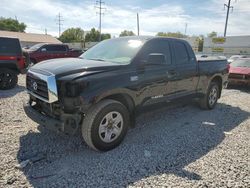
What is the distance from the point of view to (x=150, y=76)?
439 centimetres

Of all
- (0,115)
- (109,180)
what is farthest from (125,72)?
(0,115)

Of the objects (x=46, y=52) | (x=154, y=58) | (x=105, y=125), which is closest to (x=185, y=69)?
(x=154, y=58)

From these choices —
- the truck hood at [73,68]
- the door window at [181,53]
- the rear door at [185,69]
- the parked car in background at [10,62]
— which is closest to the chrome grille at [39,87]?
the truck hood at [73,68]

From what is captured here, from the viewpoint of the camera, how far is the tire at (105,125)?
358cm

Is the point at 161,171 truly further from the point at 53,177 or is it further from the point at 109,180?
the point at 53,177

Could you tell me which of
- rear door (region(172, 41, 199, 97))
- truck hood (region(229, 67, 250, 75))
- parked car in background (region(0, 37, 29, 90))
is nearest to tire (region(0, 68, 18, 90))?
parked car in background (region(0, 37, 29, 90))

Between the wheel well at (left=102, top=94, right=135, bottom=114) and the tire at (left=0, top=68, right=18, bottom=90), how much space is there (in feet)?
19.7

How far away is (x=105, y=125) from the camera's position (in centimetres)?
380

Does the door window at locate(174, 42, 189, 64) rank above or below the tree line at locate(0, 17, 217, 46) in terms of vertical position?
below

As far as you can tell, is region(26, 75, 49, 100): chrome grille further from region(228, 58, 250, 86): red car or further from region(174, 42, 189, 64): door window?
region(228, 58, 250, 86): red car

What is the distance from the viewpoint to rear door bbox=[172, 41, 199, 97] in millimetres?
5180

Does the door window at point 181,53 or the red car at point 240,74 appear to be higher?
the door window at point 181,53

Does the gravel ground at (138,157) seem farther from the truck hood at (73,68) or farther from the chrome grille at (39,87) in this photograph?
the truck hood at (73,68)

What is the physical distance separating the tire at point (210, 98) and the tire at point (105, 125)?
3.26 metres
